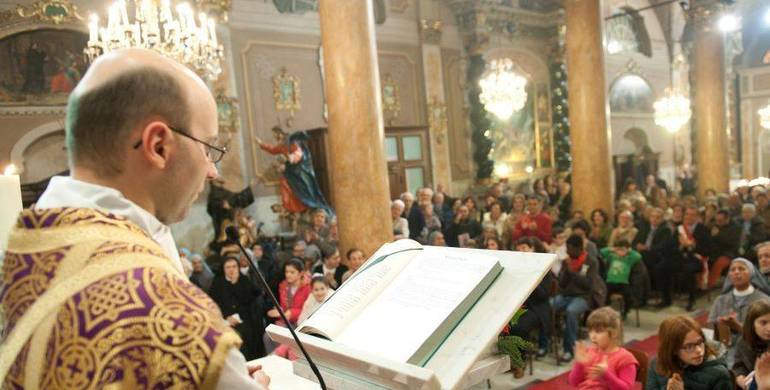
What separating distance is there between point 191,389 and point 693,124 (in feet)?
74.2

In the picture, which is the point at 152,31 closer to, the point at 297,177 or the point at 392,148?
the point at 297,177

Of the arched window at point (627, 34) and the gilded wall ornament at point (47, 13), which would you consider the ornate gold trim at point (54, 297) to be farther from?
the arched window at point (627, 34)

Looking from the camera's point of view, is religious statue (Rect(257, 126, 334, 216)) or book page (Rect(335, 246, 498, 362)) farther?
religious statue (Rect(257, 126, 334, 216))

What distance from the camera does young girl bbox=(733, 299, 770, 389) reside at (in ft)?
10.3

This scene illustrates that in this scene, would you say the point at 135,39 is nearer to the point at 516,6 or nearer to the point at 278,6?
the point at 278,6

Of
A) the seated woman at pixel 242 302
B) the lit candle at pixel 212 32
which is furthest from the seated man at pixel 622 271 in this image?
the lit candle at pixel 212 32

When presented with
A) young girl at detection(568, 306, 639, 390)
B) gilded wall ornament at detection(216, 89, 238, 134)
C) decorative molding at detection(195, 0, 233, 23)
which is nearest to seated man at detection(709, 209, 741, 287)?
young girl at detection(568, 306, 639, 390)

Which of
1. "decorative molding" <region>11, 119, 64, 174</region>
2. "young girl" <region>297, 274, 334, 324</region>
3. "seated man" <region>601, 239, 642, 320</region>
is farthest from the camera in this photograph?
"decorative molding" <region>11, 119, 64, 174</region>

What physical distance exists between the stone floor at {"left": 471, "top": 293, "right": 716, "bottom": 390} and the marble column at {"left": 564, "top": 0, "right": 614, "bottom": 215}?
1.86 meters

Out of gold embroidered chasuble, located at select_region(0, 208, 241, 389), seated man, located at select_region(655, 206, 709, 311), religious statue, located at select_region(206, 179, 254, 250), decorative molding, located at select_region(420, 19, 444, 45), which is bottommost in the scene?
seated man, located at select_region(655, 206, 709, 311)

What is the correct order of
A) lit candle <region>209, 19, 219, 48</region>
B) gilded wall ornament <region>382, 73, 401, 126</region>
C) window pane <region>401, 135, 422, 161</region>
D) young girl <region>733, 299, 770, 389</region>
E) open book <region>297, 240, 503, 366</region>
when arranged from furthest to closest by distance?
gilded wall ornament <region>382, 73, 401, 126</region> < window pane <region>401, 135, 422, 161</region> < lit candle <region>209, 19, 219, 48</region> < young girl <region>733, 299, 770, 389</region> < open book <region>297, 240, 503, 366</region>

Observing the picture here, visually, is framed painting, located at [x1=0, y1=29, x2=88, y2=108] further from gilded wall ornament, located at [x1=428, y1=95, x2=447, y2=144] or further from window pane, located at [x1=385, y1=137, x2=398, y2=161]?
gilded wall ornament, located at [x1=428, y1=95, x2=447, y2=144]

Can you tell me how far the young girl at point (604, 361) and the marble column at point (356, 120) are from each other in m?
2.38

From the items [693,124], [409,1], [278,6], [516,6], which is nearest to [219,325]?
[278,6]
